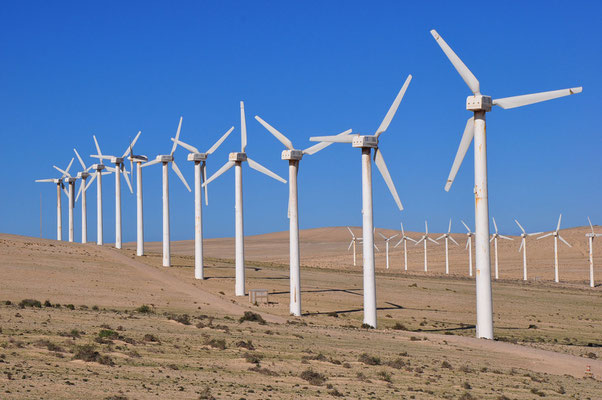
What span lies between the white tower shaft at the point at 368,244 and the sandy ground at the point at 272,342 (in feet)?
4.93

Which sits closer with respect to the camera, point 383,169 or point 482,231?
point 482,231

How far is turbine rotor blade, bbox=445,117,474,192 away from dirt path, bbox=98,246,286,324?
15250mm

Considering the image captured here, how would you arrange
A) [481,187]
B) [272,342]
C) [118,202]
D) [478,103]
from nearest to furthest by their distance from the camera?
1. [272,342]
2. [481,187]
3. [478,103]
4. [118,202]

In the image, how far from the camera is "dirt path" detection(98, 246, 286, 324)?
199 feet

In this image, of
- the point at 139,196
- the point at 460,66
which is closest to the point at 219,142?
the point at 139,196

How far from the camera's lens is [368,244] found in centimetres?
5453

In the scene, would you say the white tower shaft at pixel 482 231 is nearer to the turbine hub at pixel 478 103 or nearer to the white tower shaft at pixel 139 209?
the turbine hub at pixel 478 103

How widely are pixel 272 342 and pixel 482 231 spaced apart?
45.7 ft

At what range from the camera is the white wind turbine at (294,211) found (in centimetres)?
6138

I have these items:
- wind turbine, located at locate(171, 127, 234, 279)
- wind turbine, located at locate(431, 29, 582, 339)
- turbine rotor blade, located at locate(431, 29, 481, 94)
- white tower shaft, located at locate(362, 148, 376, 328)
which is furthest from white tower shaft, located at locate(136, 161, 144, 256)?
wind turbine, located at locate(431, 29, 582, 339)

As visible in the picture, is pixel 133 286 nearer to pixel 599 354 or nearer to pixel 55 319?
pixel 55 319

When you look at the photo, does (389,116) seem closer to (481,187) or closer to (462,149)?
(462,149)

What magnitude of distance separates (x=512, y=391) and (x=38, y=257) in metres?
67.7

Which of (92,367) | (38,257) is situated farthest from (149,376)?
(38,257)
